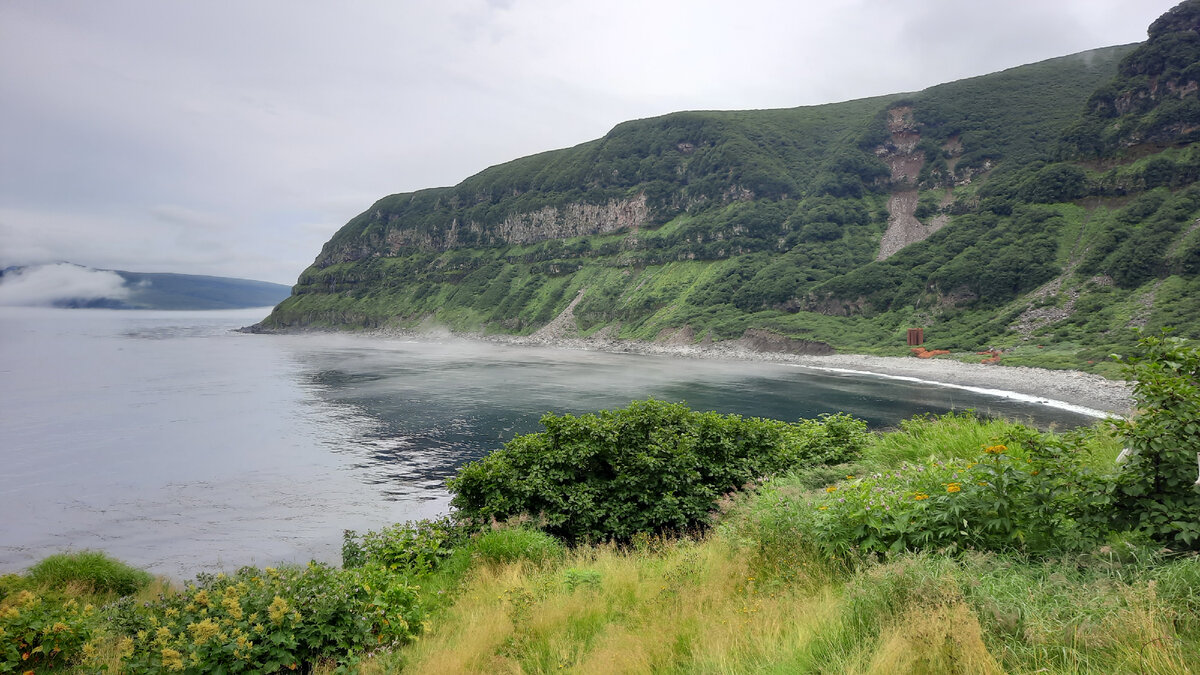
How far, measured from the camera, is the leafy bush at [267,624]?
594 cm

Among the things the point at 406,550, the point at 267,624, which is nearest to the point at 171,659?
the point at 267,624

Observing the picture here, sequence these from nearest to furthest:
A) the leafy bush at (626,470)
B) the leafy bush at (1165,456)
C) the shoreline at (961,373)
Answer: the leafy bush at (1165,456), the leafy bush at (626,470), the shoreline at (961,373)

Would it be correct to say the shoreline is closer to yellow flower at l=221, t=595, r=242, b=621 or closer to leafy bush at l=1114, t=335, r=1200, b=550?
leafy bush at l=1114, t=335, r=1200, b=550

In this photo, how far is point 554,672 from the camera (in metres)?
6.07

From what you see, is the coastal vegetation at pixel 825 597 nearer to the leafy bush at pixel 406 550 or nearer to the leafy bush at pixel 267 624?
the leafy bush at pixel 267 624

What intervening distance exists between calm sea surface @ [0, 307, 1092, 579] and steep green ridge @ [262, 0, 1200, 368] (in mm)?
35699

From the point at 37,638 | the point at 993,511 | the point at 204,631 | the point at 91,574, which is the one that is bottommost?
the point at 91,574

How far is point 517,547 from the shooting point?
1192 cm

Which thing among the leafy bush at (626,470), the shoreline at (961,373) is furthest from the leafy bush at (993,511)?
the shoreline at (961,373)

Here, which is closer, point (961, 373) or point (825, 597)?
point (825, 597)

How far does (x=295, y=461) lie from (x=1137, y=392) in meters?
37.6

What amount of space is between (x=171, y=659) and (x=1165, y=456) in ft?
33.7

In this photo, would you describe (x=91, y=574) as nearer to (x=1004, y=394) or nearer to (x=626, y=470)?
(x=626, y=470)

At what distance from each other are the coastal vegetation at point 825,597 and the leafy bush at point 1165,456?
0.07ft
